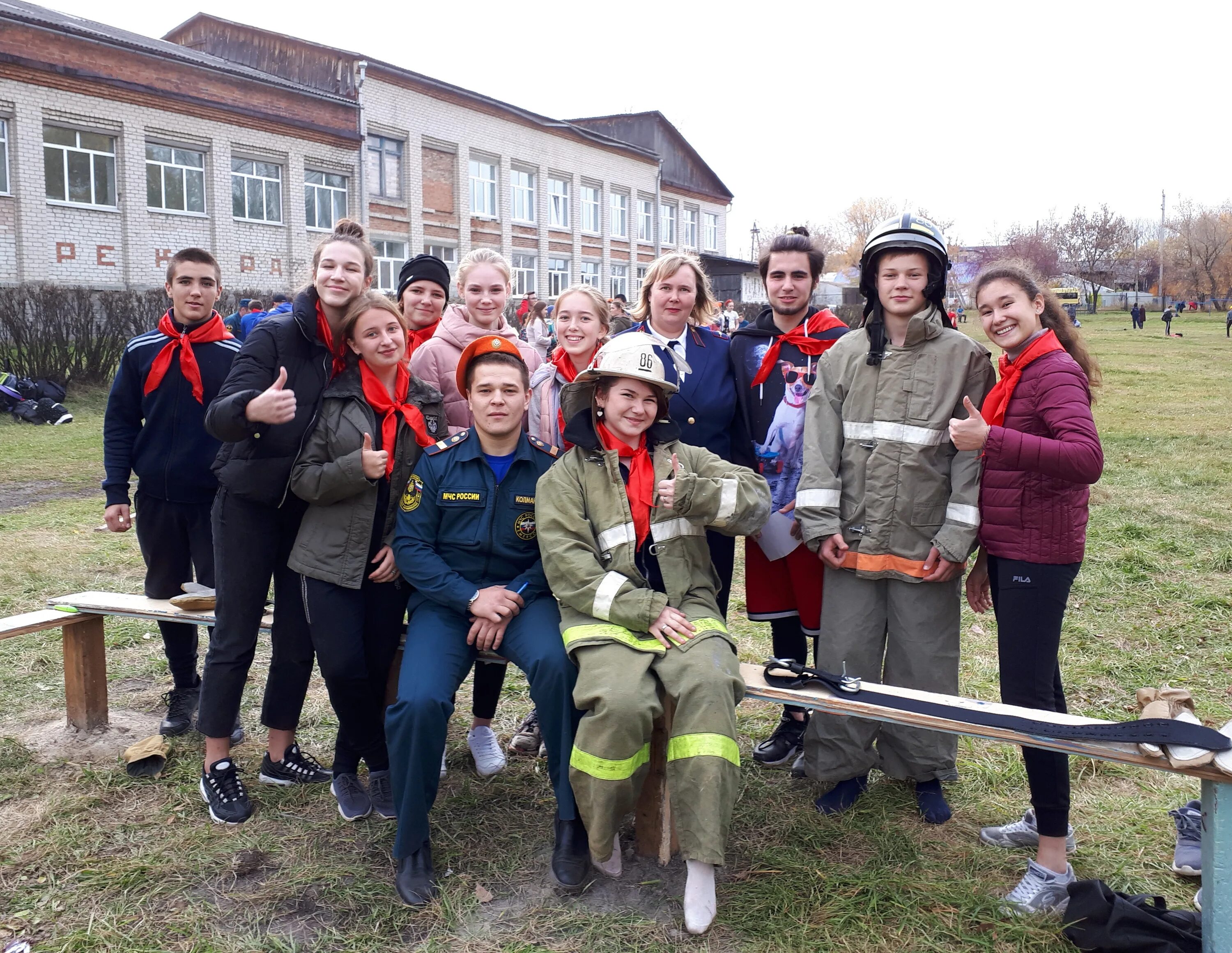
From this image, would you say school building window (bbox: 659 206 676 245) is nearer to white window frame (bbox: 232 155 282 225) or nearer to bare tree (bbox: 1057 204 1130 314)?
white window frame (bbox: 232 155 282 225)

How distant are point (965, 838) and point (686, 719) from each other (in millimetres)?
1249

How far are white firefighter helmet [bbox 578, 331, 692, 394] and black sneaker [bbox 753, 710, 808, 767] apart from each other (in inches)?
64.2

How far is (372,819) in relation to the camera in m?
3.47

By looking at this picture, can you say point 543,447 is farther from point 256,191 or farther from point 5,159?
point 256,191

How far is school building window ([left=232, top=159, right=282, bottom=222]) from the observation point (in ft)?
85.0

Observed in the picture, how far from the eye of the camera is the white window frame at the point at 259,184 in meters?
25.8

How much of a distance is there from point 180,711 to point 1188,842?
408 cm

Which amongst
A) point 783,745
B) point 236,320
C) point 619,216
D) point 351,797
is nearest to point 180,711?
point 351,797

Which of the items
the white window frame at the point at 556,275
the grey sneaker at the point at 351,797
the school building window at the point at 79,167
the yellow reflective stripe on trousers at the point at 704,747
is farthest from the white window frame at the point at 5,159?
the yellow reflective stripe on trousers at the point at 704,747

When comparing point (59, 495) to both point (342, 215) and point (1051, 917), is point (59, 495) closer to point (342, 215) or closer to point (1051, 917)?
point (1051, 917)

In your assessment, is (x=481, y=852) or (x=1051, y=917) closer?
(x=1051, y=917)

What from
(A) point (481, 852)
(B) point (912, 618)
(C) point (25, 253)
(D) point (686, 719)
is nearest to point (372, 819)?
(A) point (481, 852)

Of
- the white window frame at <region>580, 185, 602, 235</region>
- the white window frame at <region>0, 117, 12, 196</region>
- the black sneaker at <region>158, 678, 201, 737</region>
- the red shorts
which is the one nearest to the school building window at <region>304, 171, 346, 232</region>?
the white window frame at <region>0, 117, 12, 196</region>

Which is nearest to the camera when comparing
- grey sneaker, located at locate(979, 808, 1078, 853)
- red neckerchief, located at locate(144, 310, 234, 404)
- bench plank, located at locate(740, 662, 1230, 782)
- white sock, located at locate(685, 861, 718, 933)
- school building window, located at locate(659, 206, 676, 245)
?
bench plank, located at locate(740, 662, 1230, 782)
